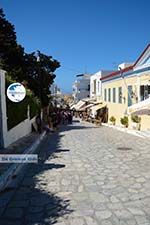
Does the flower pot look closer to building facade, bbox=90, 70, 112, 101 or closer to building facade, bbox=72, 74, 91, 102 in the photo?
building facade, bbox=90, 70, 112, 101

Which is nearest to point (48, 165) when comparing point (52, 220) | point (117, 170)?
point (117, 170)

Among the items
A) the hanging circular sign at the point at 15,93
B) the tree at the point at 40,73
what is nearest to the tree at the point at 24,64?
the tree at the point at 40,73

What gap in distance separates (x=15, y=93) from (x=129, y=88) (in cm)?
1689

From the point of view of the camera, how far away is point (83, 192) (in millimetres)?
8281

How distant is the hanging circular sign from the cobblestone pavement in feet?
10.2

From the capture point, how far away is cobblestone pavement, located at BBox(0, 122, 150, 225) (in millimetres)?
6477

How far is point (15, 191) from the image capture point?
27.9ft

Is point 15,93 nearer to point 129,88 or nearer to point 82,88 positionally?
point 129,88

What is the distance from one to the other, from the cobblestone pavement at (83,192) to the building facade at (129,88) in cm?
1291

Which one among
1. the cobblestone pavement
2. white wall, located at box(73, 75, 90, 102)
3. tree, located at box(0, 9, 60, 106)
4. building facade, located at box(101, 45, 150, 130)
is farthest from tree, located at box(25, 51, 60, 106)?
white wall, located at box(73, 75, 90, 102)

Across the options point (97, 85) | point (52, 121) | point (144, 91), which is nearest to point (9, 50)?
point (52, 121)

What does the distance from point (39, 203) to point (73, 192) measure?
3.72 ft

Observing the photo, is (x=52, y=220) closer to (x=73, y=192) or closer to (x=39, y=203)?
(x=39, y=203)

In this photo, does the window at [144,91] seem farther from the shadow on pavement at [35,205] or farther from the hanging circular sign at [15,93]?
the shadow on pavement at [35,205]
